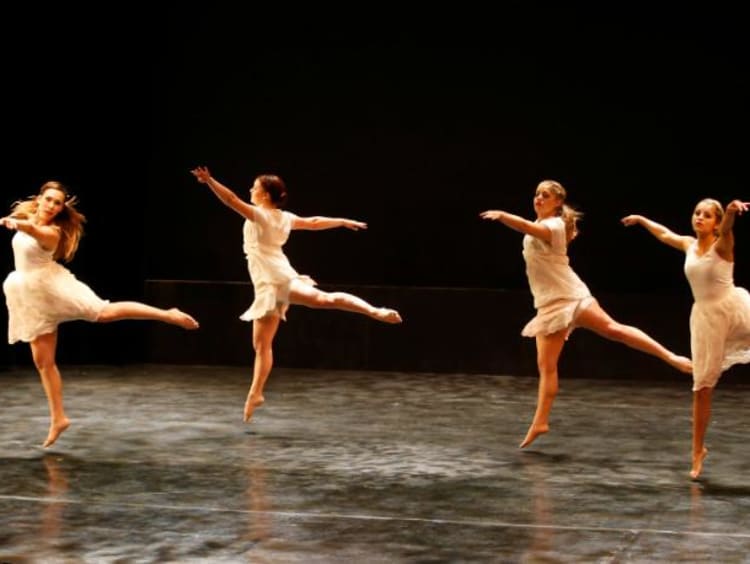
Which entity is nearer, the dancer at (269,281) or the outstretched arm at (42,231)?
the outstretched arm at (42,231)

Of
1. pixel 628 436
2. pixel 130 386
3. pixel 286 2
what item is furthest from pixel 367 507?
pixel 286 2

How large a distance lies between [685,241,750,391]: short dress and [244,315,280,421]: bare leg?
2.39 metres

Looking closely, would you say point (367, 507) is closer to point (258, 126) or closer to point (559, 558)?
point (559, 558)

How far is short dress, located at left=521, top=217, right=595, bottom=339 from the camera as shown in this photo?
6188mm

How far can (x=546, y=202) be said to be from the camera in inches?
243

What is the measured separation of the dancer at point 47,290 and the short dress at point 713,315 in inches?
101

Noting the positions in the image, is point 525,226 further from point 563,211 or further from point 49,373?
point 49,373

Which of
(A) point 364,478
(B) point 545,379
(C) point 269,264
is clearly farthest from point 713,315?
(C) point 269,264

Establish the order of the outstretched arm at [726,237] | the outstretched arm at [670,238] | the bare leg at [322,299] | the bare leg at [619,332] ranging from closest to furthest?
the outstretched arm at [726,237] → the outstretched arm at [670,238] → the bare leg at [619,332] → the bare leg at [322,299]

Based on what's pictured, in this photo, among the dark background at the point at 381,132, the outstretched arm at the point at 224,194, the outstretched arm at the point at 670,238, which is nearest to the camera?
the outstretched arm at the point at 670,238

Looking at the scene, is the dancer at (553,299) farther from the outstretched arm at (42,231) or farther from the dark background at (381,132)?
the dark background at (381,132)

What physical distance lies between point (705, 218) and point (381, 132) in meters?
4.64

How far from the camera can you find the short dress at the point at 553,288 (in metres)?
6.19

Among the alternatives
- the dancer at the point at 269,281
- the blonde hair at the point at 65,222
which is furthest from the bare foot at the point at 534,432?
the blonde hair at the point at 65,222
